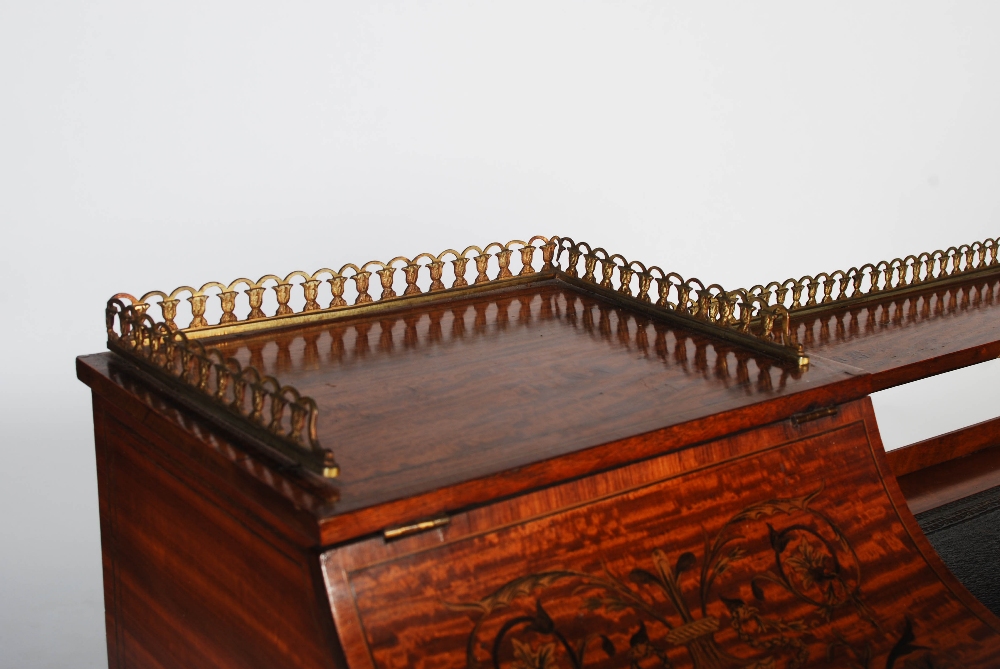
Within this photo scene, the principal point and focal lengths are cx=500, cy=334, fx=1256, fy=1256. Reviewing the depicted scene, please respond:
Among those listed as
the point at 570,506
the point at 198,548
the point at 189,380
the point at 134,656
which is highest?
the point at 189,380

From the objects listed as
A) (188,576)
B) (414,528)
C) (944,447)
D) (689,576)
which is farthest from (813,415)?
(944,447)

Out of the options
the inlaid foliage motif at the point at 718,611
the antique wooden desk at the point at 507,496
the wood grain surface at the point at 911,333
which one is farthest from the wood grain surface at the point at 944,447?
the inlaid foliage motif at the point at 718,611

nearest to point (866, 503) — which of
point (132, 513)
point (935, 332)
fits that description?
point (935, 332)

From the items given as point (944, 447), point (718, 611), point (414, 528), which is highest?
point (414, 528)

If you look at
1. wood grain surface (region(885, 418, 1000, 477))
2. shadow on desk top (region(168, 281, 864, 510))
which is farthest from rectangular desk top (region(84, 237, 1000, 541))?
wood grain surface (region(885, 418, 1000, 477))

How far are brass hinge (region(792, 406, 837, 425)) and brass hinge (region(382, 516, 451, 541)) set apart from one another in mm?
690

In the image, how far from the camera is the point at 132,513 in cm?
231

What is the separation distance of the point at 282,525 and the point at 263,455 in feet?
0.52

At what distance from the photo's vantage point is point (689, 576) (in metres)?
1.97

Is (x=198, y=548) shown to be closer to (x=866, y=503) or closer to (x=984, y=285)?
(x=866, y=503)

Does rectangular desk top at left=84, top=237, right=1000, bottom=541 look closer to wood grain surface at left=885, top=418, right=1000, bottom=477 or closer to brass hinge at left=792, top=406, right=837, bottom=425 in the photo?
brass hinge at left=792, top=406, right=837, bottom=425

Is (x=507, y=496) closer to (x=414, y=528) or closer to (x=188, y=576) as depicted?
(x=414, y=528)

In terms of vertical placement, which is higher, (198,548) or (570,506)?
(570,506)

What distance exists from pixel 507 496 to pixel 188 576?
2.09 feet
